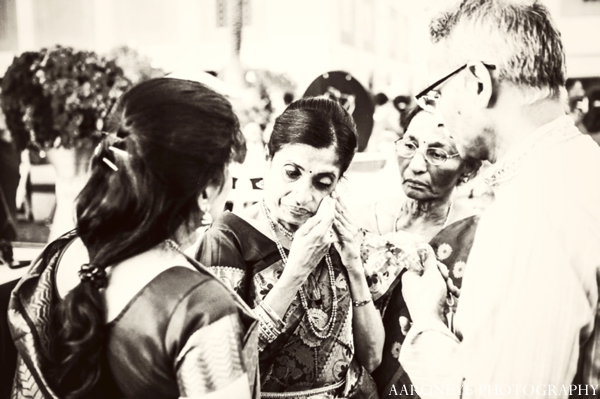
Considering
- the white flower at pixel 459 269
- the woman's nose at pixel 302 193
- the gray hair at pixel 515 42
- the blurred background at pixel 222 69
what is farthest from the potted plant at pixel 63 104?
the white flower at pixel 459 269

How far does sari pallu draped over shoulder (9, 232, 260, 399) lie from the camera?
144 centimetres

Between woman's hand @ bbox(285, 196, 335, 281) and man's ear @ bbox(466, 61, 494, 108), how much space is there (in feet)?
1.84

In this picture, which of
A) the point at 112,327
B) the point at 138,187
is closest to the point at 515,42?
the point at 138,187

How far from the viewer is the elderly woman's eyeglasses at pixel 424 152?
1.83 metres

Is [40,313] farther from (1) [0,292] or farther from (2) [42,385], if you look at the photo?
(1) [0,292]

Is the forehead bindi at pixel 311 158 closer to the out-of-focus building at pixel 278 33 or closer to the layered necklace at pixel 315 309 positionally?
the layered necklace at pixel 315 309

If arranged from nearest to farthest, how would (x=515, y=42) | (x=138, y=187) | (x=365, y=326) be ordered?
(x=138, y=187), (x=515, y=42), (x=365, y=326)

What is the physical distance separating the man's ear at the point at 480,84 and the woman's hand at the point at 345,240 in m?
0.53

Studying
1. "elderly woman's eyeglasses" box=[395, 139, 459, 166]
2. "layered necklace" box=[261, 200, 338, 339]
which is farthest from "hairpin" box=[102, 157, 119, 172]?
"elderly woman's eyeglasses" box=[395, 139, 459, 166]

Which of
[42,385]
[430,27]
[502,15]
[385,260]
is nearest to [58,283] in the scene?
[42,385]

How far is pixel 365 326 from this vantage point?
6.06 feet

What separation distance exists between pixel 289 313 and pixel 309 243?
0.24 meters

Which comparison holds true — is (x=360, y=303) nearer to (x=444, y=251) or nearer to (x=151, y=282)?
(x=444, y=251)

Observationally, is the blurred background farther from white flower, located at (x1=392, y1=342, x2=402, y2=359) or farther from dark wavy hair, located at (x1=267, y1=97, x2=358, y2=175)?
white flower, located at (x1=392, y1=342, x2=402, y2=359)
